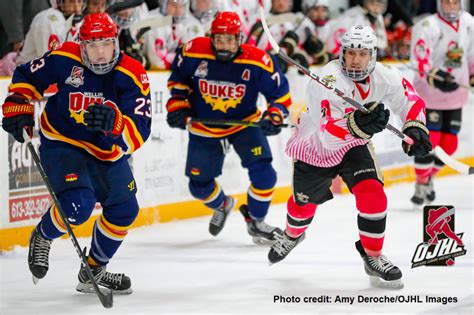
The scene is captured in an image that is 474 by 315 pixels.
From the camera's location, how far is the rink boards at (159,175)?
5871 millimetres

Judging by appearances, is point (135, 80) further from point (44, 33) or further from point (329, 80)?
point (44, 33)

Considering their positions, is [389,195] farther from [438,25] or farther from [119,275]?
[119,275]

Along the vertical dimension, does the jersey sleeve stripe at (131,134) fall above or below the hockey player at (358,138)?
above

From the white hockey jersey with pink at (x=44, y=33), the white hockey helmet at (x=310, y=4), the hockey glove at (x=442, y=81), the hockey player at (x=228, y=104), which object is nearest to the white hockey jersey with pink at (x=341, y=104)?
the hockey player at (x=228, y=104)

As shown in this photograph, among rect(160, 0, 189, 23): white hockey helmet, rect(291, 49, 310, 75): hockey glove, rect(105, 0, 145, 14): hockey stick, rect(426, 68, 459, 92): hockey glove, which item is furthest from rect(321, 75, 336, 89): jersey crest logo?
rect(291, 49, 310, 75): hockey glove

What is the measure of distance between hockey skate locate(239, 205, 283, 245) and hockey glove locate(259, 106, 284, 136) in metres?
0.57

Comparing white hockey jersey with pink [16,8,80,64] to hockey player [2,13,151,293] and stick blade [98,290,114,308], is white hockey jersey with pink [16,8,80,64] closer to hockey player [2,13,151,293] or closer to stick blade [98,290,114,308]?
hockey player [2,13,151,293]

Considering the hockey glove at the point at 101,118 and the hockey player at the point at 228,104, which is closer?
the hockey glove at the point at 101,118

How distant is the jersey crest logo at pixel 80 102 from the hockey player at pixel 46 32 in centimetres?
170

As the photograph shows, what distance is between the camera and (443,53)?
7492 millimetres

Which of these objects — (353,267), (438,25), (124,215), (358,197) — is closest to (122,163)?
(124,215)

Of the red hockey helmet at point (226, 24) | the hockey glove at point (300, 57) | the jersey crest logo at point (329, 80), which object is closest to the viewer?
the jersey crest logo at point (329, 80)

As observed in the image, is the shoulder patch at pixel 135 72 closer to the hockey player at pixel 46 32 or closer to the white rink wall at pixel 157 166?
the white rink wall at pixel 157 166

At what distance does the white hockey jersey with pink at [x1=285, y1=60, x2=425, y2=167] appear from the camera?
4.77 m
